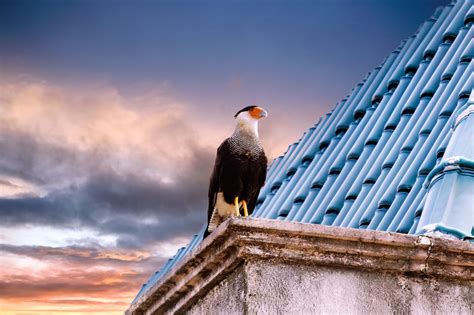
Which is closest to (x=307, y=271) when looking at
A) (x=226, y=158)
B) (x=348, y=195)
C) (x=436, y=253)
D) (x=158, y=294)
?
(x=436, y=253)

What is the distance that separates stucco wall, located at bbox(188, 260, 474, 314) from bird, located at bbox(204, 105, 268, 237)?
2461 mm

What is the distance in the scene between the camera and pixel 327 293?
5215 mm

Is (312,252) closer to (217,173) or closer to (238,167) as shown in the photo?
(238,167)

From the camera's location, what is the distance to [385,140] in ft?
38.2

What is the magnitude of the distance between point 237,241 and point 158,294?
1.36 meters

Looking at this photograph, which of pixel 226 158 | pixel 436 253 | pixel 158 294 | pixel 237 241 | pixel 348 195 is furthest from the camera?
pixel 348 195

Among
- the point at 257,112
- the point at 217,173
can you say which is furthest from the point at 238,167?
the point at 257,112

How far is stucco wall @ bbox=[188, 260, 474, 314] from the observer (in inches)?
198

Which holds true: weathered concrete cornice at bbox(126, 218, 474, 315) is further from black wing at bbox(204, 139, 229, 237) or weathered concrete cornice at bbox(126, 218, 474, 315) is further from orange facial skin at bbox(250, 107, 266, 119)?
orange facial skin at bbox(250, 107, 266, 119)

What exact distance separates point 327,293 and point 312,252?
0.82ft

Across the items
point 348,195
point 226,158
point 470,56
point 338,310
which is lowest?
point 338,310

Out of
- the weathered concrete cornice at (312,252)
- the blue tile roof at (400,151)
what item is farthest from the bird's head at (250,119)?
the weathered concrete cornice at (312,252)

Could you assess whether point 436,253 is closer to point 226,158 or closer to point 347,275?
point 347,275

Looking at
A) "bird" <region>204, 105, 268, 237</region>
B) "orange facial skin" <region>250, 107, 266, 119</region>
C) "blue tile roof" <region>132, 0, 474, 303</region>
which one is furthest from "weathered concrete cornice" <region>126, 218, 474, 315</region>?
"orange facial skin" <region>250, 107, 266, 119</region>
